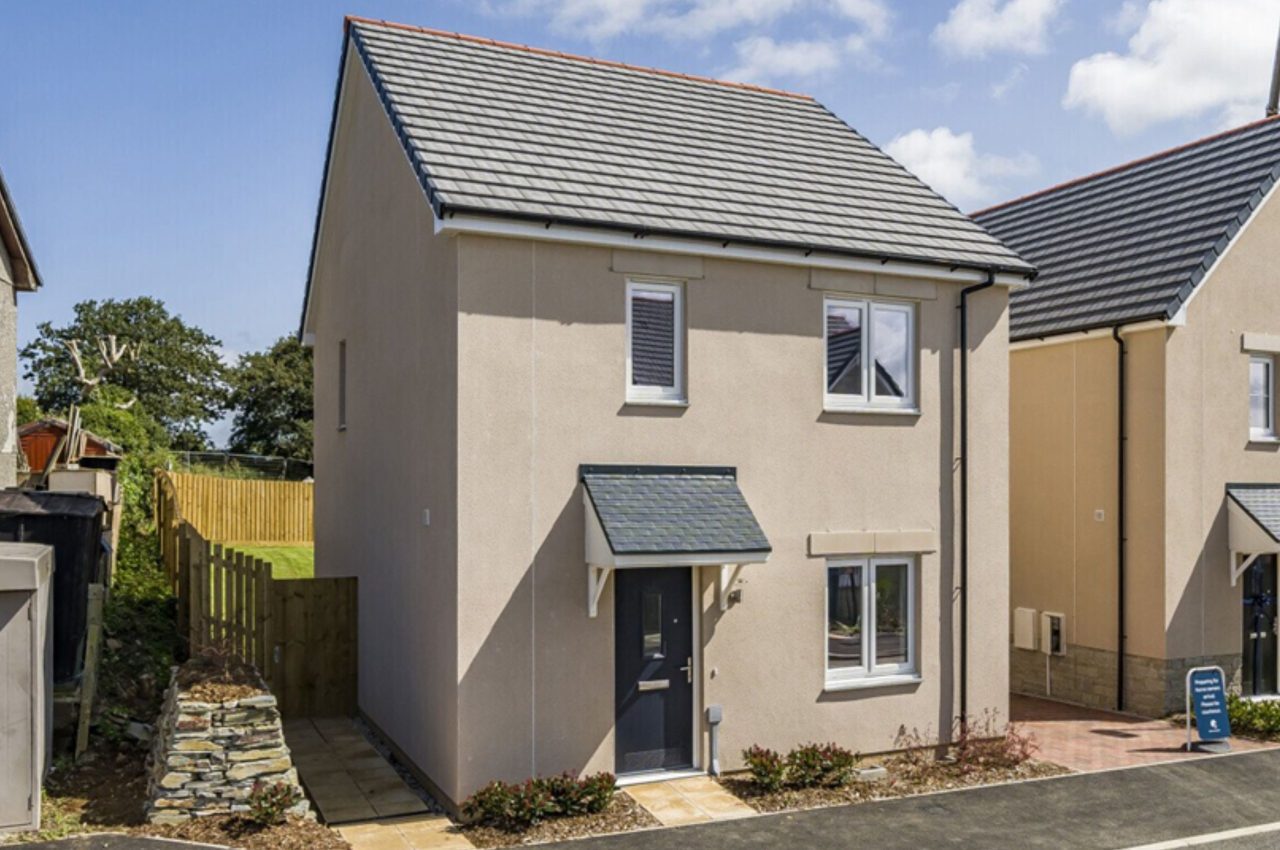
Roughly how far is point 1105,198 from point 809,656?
11640 millimetres

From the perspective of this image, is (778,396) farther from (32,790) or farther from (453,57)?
(32,790)

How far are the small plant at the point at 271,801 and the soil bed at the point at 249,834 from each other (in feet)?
0.27

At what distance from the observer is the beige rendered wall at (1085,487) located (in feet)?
51.8

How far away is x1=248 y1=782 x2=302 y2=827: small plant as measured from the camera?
393 inches

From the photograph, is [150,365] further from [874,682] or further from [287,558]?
[874,682]

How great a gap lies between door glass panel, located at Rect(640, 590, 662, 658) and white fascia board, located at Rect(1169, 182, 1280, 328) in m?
8.75

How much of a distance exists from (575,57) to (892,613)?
8.74m

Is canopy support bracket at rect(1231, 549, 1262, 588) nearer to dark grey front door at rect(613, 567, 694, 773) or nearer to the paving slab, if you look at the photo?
dark grey front door at rect(613, 567, 694, 773)

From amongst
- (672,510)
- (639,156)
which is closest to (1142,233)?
(639,156)

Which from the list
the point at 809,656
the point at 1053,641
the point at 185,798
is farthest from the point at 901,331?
the point at 185,798

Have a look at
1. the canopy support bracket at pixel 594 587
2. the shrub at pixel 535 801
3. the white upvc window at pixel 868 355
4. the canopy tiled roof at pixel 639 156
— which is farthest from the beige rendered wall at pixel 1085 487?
the shrub at pixel 535 801

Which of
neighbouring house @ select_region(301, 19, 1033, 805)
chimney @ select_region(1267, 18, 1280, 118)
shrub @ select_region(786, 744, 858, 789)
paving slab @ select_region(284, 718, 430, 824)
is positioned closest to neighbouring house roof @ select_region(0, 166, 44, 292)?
neighbouring house @ select_region(301, 19, 1033, 805)

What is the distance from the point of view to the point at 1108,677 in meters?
16.2

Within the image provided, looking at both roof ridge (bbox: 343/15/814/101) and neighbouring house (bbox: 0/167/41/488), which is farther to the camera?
neighbouring house (bbox: 0/167/41/488)
